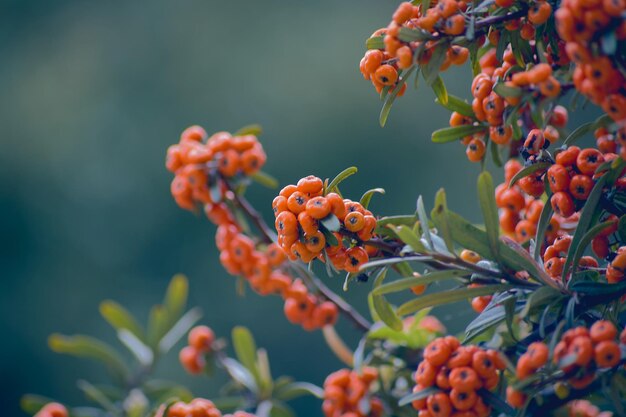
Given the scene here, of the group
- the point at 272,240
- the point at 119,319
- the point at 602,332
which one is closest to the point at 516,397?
the point at 602,332

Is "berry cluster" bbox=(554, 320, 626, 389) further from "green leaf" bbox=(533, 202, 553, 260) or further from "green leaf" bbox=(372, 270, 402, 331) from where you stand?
"green leaf" bbox=(372, 270, 402, 331)

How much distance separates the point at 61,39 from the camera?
5.13 metres

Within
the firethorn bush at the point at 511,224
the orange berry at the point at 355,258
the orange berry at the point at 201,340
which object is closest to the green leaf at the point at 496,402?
the firethorn bush at the point at 511,224

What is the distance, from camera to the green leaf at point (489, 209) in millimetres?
902

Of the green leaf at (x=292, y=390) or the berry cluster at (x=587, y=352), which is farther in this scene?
the green leaf at (x=292, y=390)

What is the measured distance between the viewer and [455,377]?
90cm

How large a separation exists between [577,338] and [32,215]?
4415 mm

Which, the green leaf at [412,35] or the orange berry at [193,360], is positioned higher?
the green leaf at [412,35]

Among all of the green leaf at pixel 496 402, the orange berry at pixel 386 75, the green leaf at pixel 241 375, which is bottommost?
the green leaf at pixel 496 402

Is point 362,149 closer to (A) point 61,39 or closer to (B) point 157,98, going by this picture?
(B) point 157,98

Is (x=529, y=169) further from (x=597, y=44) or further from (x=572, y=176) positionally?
(x=597, y=44)

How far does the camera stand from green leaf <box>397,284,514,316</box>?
0.94 metres

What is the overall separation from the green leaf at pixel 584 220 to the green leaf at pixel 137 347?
1082 mm

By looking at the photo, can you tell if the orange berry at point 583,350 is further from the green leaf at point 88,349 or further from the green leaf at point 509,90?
the green leaf at point 88,349
